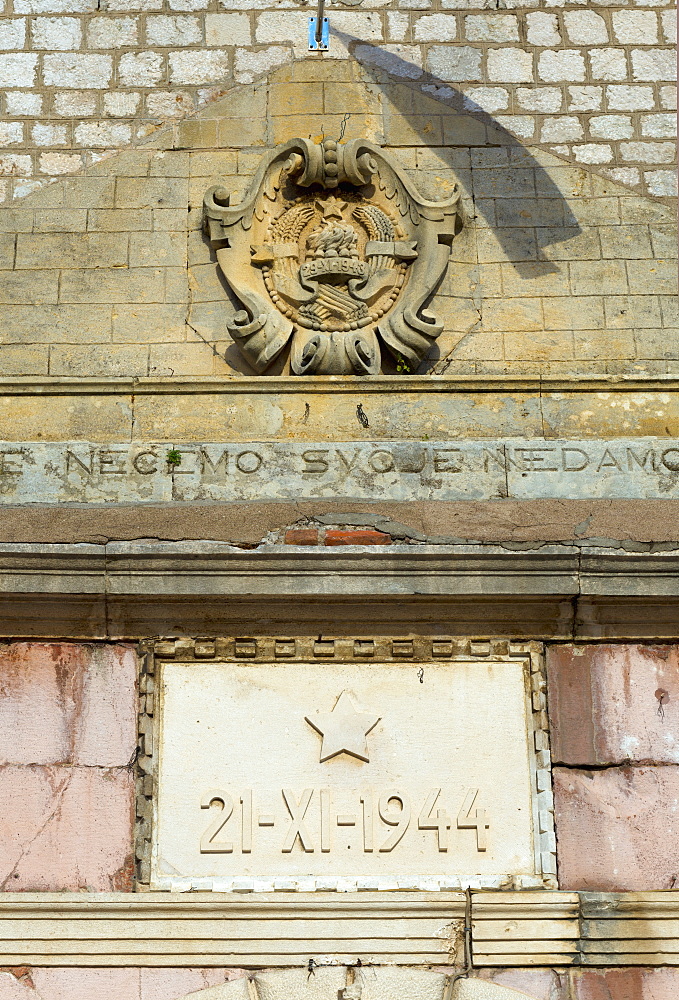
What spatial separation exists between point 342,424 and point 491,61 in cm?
189

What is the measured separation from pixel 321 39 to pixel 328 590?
2639mm

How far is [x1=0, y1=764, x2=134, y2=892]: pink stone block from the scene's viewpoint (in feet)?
18.2

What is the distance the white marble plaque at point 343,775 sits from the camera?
559 centimetres

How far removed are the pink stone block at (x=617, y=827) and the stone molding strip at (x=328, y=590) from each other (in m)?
0.52

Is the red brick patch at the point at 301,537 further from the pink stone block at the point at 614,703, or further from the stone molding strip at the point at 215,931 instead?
the stone molding strip at the point at 215,931

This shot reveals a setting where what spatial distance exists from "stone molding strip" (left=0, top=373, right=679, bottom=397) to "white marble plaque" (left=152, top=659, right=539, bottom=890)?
44.1 inches

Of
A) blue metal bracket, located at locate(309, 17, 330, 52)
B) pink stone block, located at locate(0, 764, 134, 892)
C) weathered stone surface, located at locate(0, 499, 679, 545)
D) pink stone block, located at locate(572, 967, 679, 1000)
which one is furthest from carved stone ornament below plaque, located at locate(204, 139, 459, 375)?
pink stone block, located at locate(572, 967, 679, 1000)

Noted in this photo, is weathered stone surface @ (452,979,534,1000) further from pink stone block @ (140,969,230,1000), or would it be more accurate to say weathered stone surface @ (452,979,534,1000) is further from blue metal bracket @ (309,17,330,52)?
blue metal bracket @ (309,17,330,52)

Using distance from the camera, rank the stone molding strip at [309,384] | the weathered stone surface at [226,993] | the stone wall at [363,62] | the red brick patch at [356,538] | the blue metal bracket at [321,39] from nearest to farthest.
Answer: the weathered stone surface at [226,993] < the red brick patch at [356,538] < the stone molding strip at [309,384] < the stone wall at [363,62] < the blue metal bracket at [321,39]

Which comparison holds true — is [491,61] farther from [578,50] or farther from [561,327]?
[561,327]

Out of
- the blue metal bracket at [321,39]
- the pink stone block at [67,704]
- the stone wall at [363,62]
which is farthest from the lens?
the blue metal bracket at [321,39]

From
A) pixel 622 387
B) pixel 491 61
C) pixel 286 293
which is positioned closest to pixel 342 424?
pixel 286 293

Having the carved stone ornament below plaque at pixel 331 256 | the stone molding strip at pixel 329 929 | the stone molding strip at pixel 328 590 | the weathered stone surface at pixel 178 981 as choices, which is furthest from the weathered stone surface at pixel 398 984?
the carved stone ornament below plaque at pixel 331 256

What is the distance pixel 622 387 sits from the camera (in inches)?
250
